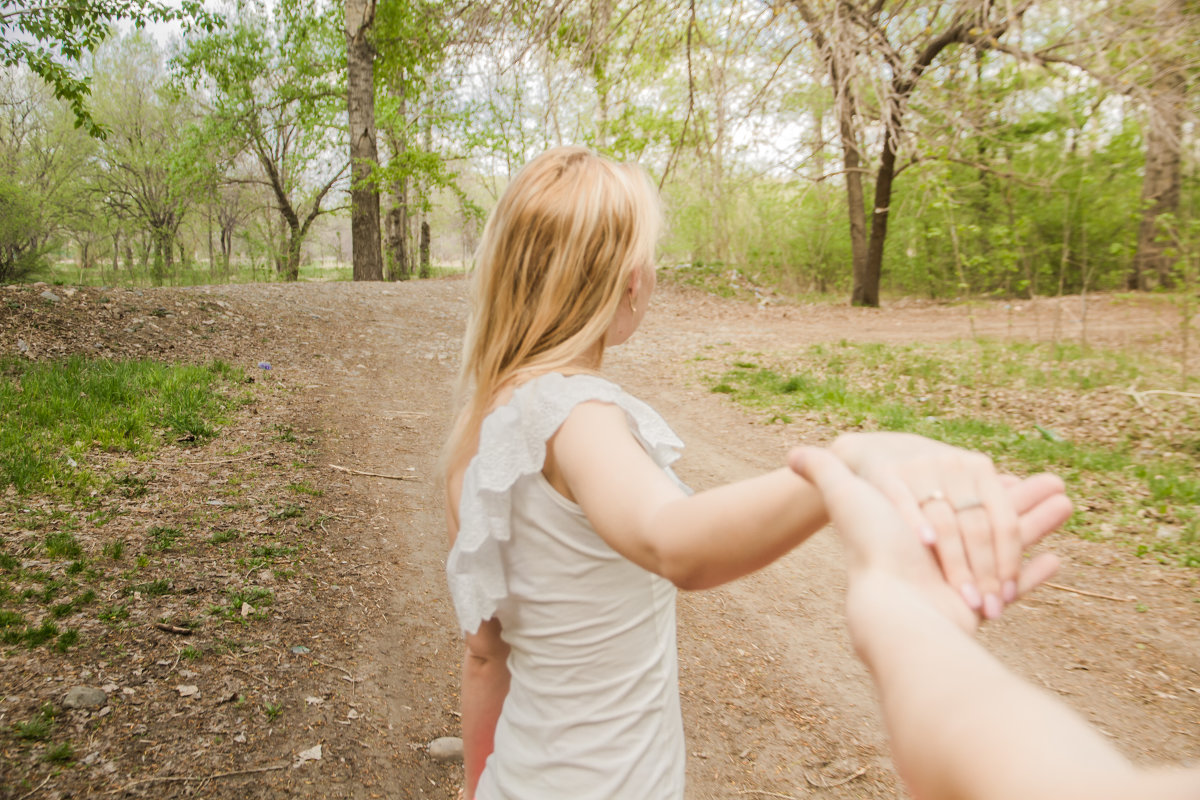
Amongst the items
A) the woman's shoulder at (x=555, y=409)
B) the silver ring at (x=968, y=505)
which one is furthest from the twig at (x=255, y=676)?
the silver ring at (x=968, y=505)

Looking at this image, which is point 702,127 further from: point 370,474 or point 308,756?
point 308,756

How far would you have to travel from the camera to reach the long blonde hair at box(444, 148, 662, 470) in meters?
1.23

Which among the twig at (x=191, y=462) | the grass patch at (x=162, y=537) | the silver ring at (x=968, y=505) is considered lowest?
the grass patch at (x=162, y=537)

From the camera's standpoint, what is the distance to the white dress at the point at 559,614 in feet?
3.65

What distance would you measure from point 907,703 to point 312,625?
3.16 metres

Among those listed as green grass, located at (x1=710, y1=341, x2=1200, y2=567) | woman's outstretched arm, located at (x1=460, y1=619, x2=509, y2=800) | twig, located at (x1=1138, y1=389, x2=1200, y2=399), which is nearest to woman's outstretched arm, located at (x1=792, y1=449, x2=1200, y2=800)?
woman's outstretched arm, located at (x1=460, y1=619, x2=509, y2=800)

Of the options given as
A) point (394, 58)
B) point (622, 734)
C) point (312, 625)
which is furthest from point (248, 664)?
point (394, 58)

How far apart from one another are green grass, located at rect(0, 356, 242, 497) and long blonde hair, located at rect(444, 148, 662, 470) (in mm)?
3878

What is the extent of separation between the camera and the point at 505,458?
3.64 feet

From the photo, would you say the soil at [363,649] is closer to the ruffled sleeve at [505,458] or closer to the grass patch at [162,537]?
the grass patch at [162,537]

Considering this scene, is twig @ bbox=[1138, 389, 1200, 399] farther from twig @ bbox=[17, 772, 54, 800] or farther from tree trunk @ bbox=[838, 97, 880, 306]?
tree trunk @ bbox=[838, 97, 880, 306]

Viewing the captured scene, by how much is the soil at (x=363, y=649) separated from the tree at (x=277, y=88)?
1564cm

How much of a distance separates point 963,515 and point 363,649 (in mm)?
2963

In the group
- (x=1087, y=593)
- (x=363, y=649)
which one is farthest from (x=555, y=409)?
(x=1087, y=593)
